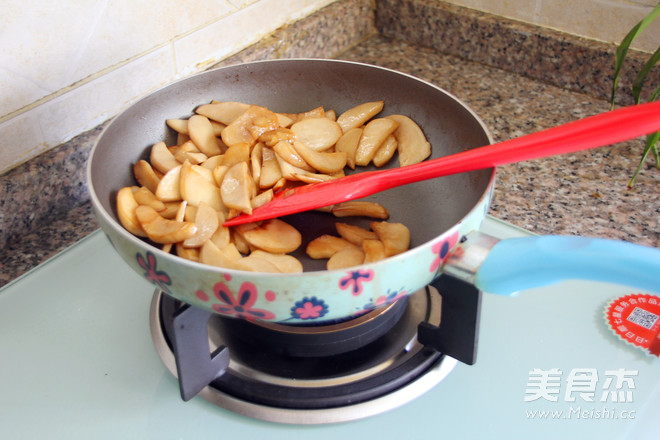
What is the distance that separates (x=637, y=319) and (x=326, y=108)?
40cm

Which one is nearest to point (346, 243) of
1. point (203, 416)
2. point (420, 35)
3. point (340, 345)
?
point (340, 345)

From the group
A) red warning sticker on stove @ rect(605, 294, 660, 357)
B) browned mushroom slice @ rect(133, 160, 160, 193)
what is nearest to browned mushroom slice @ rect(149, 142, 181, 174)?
browned mushroom slice @ rect(133, 160, 160, 193)

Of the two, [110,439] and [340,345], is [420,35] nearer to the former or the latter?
[340,345]

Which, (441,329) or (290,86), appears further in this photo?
(290,86)

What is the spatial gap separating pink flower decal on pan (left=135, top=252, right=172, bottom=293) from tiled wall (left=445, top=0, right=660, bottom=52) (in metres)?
0.74

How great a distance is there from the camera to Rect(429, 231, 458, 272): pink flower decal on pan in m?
0.40

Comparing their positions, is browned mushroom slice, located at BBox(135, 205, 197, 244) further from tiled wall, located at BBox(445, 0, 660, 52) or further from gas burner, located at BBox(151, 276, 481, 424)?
tiled wall, located at BBox(445, 0, 660, 52)

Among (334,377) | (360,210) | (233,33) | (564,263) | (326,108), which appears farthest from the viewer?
(233,33)

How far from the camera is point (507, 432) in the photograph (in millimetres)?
468

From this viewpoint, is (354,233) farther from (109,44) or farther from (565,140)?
(109,44)

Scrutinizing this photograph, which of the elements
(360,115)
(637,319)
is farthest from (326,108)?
(637,319)

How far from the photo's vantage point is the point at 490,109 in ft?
2.87

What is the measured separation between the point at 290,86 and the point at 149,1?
0.19 m

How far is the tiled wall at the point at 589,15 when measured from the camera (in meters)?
0.82
